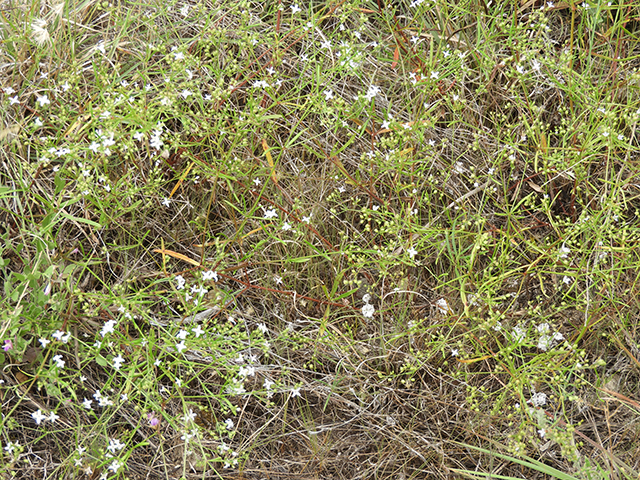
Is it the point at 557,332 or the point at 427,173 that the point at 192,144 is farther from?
the point at 557,332

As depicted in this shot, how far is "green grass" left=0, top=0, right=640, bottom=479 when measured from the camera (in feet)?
7.51

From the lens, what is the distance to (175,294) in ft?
7.91

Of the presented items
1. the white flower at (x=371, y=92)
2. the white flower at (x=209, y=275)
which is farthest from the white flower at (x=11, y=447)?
the white flower at (x=371, y=92)

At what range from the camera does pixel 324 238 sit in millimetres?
2490

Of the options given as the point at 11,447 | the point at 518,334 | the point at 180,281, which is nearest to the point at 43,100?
the point at 180,281

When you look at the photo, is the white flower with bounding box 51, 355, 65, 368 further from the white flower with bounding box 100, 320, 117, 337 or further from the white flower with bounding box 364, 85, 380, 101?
the white flower with bounding box 364, 85, 380, 101

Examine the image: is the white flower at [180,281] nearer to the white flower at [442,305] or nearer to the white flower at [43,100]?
the white flower at [43,100]

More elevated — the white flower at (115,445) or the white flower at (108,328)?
the white flower at (108,328)

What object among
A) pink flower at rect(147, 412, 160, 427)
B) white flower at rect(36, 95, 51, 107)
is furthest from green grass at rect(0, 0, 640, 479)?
white flower at rect(36, 95, 51, 107)

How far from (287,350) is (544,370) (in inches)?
41.6

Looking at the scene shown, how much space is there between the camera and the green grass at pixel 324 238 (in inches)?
90.1

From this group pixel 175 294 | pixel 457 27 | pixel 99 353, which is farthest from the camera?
pixel 457 27

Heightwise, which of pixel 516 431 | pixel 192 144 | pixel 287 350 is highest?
pixel 192 144

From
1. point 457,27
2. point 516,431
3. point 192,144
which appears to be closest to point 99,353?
point 192,144
